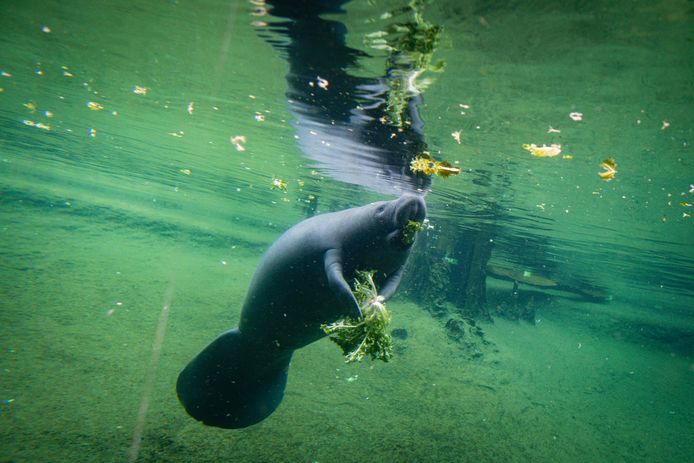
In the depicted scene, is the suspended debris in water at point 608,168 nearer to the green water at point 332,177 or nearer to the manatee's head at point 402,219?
the green water at point 332,177

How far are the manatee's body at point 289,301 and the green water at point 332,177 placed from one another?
64 centimetres

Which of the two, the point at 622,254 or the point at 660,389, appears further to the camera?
the point at 622,254

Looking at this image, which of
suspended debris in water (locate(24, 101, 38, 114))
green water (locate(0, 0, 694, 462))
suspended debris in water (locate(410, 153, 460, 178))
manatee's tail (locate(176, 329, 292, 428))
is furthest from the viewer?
suspended debris in water (locate(24, 101, 38, 114))

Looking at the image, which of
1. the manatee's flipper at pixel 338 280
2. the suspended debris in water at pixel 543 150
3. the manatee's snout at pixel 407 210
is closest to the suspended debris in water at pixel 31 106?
the manatee's flipper at pixel 338 280

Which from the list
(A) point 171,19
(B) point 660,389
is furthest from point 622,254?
(A) point 171,19

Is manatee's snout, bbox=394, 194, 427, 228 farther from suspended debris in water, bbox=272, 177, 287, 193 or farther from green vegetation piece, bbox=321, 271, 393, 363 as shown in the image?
suspended debris in water, bbox=272, 177, 287, 193

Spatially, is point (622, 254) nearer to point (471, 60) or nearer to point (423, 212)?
point (471, 60)

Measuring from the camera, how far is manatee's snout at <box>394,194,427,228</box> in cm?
395

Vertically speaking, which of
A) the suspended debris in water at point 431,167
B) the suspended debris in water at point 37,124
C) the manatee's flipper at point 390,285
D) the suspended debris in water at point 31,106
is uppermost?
the manatee's flipper at point 390,285

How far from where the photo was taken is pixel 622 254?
2094 centimetres

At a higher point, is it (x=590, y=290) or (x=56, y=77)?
(x=56, y=77)

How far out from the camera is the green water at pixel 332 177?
4.95 metres

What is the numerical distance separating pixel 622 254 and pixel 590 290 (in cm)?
623

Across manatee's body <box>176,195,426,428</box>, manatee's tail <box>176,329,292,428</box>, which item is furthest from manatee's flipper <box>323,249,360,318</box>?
manatee's tail <box>176,329,292,428</box>
